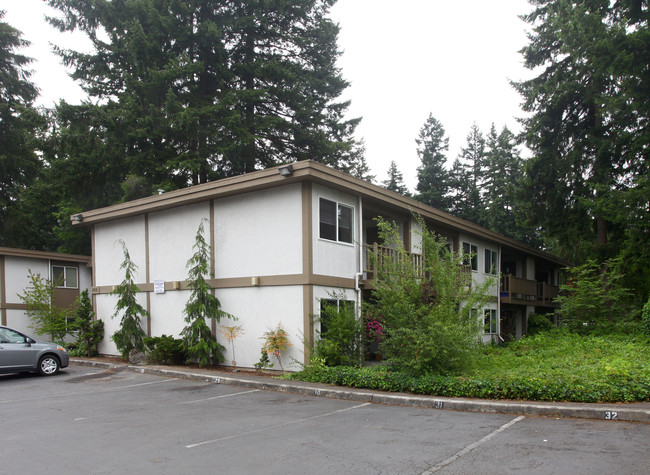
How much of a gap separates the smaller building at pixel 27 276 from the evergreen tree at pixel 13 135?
11064mm

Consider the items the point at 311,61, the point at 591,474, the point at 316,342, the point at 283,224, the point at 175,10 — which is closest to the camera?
the point at 591,474

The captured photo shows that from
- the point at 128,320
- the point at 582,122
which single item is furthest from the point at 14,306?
the point at 582,122

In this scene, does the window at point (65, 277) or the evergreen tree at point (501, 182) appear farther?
the evergreen tree at point (501, 182)

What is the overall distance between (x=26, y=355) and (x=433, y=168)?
4533 cm

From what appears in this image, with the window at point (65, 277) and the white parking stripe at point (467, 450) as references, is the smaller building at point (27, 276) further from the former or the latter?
the white parking stripe at point (467, 450)

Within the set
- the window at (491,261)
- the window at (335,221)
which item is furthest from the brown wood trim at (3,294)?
the window at (491,261)

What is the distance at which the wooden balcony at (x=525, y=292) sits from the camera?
26094mm

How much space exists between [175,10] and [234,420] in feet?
78.1

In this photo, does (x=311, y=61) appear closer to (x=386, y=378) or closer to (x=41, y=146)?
(x=41, y=146)

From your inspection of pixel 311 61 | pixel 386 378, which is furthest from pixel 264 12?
pixel 386 378

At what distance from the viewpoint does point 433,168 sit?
5412 cm

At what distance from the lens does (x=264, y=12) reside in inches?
1129

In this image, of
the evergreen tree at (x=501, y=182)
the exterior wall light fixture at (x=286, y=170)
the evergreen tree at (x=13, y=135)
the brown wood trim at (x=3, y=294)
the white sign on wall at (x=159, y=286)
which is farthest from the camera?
the evergreen tree at (x=501, y=182)

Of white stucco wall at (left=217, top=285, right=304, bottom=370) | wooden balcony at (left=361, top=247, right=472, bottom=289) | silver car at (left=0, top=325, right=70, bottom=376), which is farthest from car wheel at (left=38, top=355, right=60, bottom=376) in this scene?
wooden balcony at (left=361, top=247, right=472, bottom=289)
